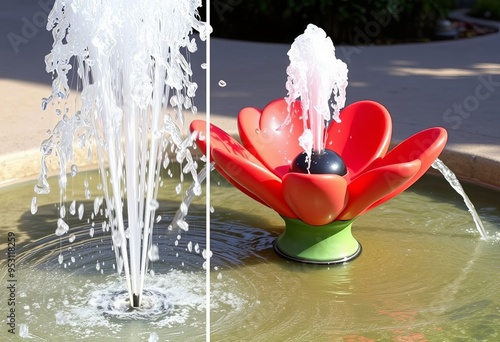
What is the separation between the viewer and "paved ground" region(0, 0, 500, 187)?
6379 millimetres

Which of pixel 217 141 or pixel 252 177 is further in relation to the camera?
pixel 217 141

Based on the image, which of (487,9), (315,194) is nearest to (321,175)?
(315,194)

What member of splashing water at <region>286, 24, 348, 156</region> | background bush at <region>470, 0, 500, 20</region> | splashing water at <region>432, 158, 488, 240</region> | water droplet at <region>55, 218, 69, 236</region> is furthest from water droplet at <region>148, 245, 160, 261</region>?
background bush at <region>470, 0, 500, 20</region>

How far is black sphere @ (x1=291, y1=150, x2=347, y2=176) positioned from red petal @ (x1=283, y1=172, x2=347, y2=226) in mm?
258

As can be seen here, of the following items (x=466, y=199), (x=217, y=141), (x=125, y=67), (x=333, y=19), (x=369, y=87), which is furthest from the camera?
(x=333, y=19)

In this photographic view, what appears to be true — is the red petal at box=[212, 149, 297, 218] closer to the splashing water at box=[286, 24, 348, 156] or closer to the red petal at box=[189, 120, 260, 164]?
the red petal at box=[189, 120, 260, 164]

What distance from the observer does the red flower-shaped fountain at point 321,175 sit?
4.68m

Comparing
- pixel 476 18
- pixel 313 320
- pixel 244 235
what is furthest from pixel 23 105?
pixel 476 18

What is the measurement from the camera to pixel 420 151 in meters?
4.95

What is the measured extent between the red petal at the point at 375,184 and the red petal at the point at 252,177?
34cm

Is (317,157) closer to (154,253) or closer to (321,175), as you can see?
(321,175)

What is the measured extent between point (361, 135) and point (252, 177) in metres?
0.99

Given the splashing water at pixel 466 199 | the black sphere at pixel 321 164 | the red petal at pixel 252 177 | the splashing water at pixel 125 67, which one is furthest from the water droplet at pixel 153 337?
the splashing water at pixel 466 199

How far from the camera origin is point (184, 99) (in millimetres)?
4477
